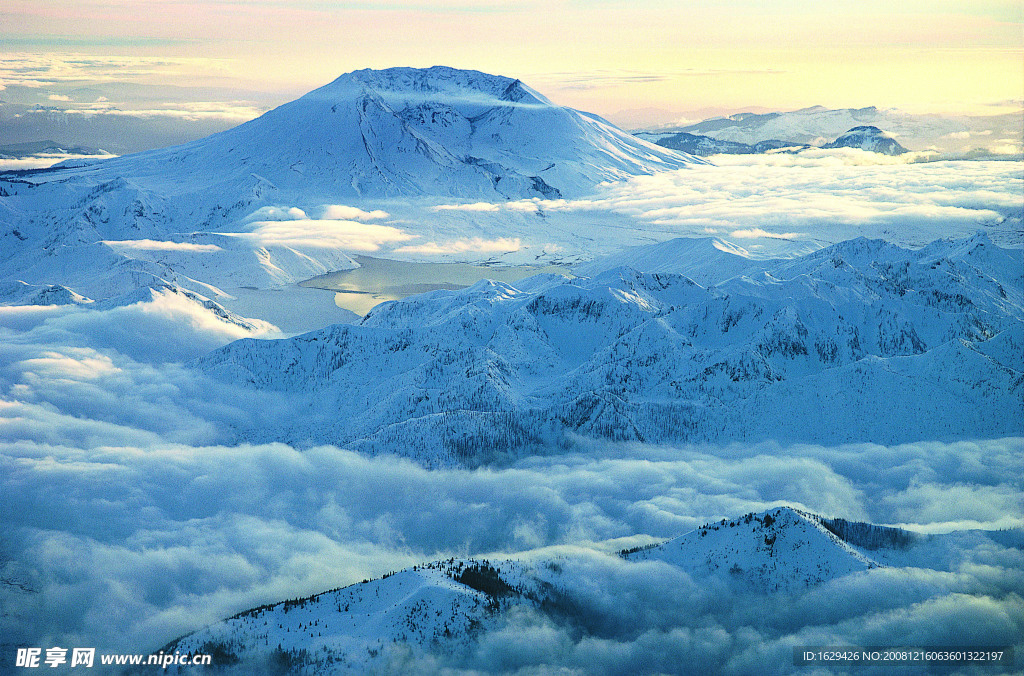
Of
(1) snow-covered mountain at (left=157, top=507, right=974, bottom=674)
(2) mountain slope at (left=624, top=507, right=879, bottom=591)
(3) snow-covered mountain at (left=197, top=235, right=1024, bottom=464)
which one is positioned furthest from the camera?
(3) snow-covered mountain at (left=197, top=235, right=1024, bottom=464)

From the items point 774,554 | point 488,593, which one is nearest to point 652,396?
point 774,554

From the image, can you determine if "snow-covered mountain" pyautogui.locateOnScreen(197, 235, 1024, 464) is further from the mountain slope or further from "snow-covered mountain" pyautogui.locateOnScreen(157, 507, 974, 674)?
the mountain slope

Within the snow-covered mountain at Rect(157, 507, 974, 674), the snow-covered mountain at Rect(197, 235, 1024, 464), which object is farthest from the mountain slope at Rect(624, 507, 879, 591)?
the snow-covered mountain at Rect(197, 235, 1024, 464)

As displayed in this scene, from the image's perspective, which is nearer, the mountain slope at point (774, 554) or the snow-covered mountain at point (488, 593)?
the snow-covered mountain at point (488, 593)

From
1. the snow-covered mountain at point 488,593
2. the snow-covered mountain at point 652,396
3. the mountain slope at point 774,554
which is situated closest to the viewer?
the snow-covered mountain at point 488,593

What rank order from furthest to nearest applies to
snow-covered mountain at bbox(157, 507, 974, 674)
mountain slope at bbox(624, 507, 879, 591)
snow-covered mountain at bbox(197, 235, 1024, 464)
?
snow-covered mountain at bbox(197, 235, 1024, 464), mountain slope at bbox(624, 507, 879, 591), snow-covered mountain at bbox(157, 507, 974, 674)

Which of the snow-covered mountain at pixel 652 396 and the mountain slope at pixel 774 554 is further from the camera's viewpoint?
the snow-covered mountain at pixel 652 396

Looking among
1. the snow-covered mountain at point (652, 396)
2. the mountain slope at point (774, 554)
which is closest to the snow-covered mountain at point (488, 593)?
the mountain slope at point (774, 554)

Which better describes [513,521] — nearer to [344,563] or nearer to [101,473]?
[344,563]

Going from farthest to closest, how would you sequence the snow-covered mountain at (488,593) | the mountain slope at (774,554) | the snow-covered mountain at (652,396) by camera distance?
the snow-covered mountain at (652,396), the mountain slope at (774,554), the snow-covered mountain at (488,593)

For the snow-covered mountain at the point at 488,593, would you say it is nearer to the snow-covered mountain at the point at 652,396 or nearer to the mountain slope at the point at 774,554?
the mountain slope at the point at 774,554
